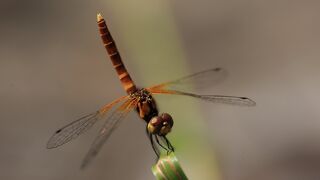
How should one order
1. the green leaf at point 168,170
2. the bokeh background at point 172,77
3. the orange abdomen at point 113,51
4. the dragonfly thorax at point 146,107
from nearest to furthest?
the green leaf at point 168,170, the dragonfly thorax at point 146,107, the orange abdomen at point 113,51, the bokeh background at point 172,77

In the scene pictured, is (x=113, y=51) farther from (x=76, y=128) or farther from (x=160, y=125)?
(x=160, y=125)

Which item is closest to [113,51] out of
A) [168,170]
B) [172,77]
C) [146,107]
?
[146,107]

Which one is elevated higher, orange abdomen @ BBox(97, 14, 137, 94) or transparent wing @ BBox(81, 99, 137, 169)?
orange abdomen @ BBox(97, 14, 137, 94)

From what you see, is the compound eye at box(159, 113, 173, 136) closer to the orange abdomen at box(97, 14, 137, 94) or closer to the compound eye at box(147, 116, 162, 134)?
the compound eye at box(147, 116, 162, 134)

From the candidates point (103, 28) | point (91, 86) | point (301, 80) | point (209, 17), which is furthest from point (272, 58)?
point (103, 28)

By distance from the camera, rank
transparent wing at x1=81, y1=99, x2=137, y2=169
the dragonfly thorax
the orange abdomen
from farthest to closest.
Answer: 1. the orange abdomen
2. transparent wing at x1=81, y1=99, x2=137, y2=169
3. the dragonfly thorax

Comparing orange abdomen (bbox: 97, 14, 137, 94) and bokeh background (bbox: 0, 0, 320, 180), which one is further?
bokeh background (bbox: 0, 0, 320, 180)

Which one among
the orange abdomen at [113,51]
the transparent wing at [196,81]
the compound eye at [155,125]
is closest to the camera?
the compound eye at [155,125]

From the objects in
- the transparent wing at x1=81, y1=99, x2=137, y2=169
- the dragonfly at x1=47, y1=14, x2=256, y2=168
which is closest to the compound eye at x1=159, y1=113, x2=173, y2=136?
the dragonfly at x1=47, y1=14, x2=256, y2=168

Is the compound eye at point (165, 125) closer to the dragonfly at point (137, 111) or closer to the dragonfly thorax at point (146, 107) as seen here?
the dragonfly at point (137, 111)

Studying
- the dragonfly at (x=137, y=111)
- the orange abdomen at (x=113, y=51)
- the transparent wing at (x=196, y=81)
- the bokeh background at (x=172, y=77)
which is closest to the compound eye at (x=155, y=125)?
the dragonfly at (x=137, y=111)
